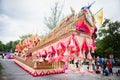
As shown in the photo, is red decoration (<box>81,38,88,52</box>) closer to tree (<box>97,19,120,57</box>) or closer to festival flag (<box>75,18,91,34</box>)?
festival flag (<box>75,18,91,34</box>)

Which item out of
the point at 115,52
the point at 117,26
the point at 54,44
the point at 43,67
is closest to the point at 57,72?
the point at 43,67

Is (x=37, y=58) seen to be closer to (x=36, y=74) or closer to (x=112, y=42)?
(x=36, y=74)

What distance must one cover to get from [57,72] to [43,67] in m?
1.60

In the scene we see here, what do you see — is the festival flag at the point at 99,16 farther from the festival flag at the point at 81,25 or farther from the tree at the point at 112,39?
the tree at the point at 112,39

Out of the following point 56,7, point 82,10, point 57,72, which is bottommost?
point 57,72

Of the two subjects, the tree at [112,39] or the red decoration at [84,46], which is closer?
the red decoration at [84,46]

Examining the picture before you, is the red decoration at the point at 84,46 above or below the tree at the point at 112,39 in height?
below

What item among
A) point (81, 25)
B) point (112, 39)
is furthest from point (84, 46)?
point (112, 39)

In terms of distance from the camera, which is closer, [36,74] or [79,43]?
[79,43]

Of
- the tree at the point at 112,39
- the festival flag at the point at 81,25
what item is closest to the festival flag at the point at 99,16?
the festival flag at the point at 81,25

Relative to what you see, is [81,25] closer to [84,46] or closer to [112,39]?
[84,46]

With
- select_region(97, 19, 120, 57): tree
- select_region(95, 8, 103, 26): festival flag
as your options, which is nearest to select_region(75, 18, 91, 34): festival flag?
select_region(95, 8, 103, 26): festival flag

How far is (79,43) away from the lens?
5336mm

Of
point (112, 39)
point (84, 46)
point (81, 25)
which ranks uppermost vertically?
point (112, 39)
